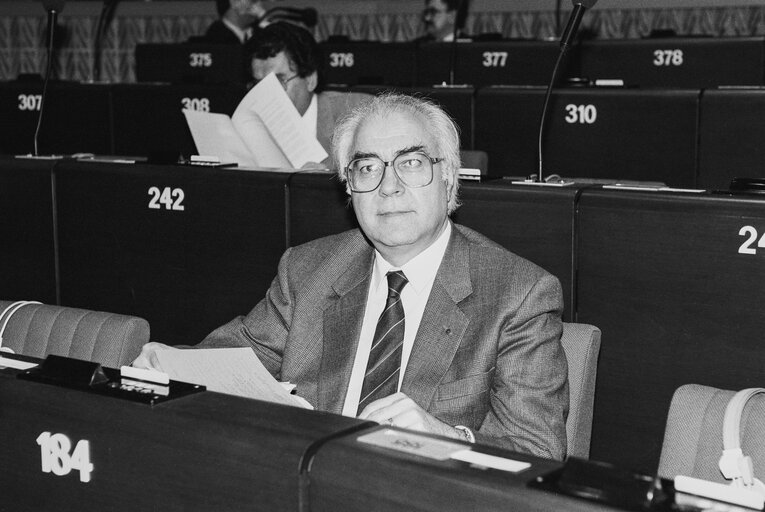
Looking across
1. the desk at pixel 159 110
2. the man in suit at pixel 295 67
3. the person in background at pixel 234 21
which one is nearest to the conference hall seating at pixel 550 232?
the man in suit at pixel 295 67

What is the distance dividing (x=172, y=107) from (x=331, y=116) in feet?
6.08

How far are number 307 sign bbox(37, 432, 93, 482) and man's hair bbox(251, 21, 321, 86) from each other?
3.41 meters

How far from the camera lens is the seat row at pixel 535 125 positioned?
173 inches

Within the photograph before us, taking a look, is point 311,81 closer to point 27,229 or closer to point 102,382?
point 27,229

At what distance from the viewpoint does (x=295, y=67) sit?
14.5 ft

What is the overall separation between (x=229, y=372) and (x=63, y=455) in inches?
26.8

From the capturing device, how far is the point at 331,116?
14.3 feet

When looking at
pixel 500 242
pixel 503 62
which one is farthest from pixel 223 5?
pixel 500 242

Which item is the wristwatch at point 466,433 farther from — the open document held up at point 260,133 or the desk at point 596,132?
the desk at point 596,132

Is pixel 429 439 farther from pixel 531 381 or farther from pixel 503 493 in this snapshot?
pixel 531 381

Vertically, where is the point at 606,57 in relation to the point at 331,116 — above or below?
above

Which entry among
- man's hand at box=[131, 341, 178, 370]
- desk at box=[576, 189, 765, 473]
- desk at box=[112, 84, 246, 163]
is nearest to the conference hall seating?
desk at box=[576, 189, 765, 473]

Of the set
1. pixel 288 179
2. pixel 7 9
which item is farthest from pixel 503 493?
pixel 7 9

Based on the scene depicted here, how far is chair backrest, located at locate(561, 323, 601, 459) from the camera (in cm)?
202
